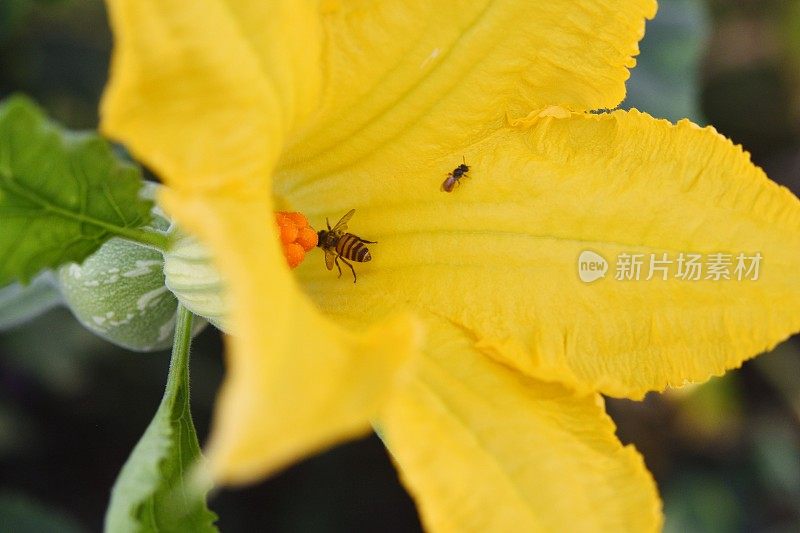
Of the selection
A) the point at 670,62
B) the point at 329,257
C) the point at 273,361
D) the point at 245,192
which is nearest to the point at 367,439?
the point at 670,62

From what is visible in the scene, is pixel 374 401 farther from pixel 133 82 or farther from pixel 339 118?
pixel 339 118

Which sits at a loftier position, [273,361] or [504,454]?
[273,361]

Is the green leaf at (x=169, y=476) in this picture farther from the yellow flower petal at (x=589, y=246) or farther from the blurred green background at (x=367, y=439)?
the blurred green background at (x=367, y=439)

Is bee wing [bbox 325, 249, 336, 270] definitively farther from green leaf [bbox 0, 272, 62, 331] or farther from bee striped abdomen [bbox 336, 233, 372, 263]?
green leaf [bbox 0, 272, 62, 331]

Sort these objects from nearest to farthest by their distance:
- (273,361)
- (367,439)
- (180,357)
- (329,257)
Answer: (273,361), (180,357), (329,257), (367,439)

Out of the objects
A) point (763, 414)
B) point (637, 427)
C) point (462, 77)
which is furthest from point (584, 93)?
point (763, 414)

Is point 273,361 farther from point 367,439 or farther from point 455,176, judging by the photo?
point 367,439

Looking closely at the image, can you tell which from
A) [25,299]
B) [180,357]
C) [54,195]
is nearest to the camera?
[54,195]
